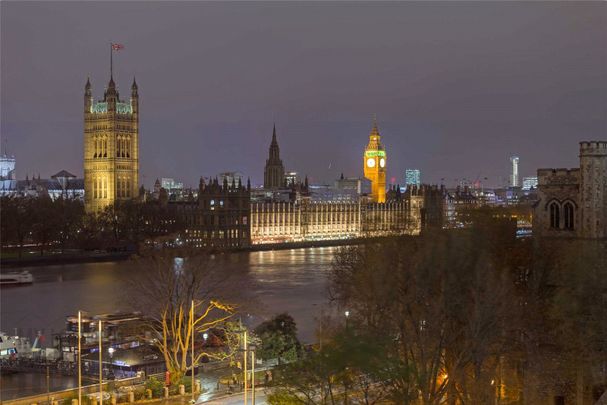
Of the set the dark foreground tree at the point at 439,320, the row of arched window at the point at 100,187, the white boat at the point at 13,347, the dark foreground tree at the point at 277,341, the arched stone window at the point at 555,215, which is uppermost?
the row of arched window at the point at 100,187

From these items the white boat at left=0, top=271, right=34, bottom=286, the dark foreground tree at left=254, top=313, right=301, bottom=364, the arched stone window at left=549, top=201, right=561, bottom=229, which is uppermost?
the arched stone window at left=549, top=201, right=561, bottom=229

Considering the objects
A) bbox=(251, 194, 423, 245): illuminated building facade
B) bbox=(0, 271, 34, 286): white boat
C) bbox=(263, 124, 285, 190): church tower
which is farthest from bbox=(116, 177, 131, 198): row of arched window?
bbox=(263, 124, 285, 190): church tower

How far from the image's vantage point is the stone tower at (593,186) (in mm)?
16578

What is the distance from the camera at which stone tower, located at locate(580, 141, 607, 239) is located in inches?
653

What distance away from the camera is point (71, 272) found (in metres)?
40.8

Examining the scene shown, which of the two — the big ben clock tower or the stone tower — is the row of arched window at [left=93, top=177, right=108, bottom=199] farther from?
the stone tower

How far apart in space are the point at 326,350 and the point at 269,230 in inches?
2258

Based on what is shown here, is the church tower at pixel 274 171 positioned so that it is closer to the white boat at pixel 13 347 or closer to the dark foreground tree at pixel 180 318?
the dark foreground tree at pixel 180 318

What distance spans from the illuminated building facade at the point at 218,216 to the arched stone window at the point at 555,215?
1723 inches

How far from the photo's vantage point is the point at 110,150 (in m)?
69.7

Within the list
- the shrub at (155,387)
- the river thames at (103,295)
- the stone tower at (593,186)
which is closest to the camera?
the shrub at (155,387)

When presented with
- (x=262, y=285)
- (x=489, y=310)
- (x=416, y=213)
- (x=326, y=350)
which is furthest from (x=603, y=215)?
(x=416, y=213)

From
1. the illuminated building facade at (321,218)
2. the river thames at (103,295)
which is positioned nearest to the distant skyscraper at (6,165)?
the illuminated building facade at (321,218)

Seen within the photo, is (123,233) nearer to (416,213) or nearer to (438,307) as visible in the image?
(416,213)
